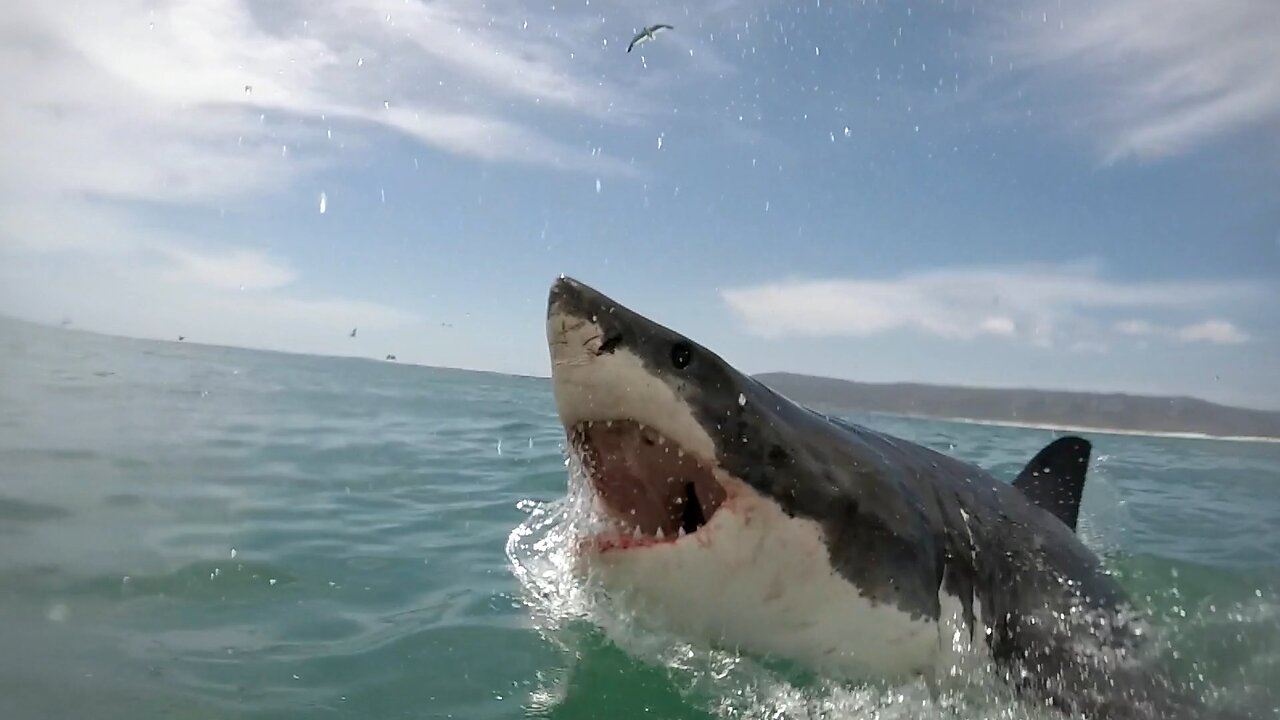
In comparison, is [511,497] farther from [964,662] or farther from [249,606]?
[964,662]

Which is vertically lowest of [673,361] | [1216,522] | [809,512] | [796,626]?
[1216,522]

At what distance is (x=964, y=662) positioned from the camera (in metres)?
2.26

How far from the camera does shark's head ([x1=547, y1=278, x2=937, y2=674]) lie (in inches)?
71.7

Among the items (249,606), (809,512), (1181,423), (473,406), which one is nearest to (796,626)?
(809,512)

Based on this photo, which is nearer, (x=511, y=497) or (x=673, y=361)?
(x=673, y=361)

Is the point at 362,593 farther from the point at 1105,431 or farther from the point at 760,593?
the point at 1105,431

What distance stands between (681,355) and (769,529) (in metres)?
0.43

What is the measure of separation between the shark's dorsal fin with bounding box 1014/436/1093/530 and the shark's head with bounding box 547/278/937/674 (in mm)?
1672

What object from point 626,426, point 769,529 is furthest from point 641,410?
point 769,529

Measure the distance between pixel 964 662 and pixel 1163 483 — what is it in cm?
1262

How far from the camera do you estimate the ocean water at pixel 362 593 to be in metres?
2.55

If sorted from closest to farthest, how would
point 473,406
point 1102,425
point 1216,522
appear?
point 1216,522
point 473,406
point 1102,425

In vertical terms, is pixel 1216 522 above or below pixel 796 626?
below

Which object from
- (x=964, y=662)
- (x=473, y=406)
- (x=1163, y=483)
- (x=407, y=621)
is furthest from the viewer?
(x=473, y=406)
